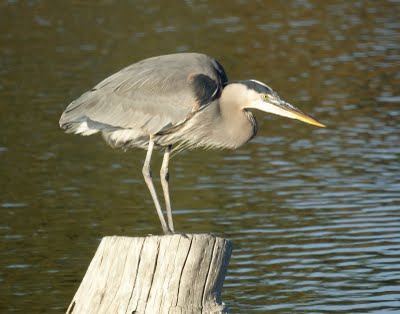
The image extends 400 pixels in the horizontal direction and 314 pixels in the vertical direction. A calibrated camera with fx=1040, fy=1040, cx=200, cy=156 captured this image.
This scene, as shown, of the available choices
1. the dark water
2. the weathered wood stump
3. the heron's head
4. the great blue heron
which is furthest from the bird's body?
the weathered wood stump

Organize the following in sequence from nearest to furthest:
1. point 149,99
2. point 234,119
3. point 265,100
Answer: point 265,100 → point 234,119 → point 149,99

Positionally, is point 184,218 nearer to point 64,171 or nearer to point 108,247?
point 64,171

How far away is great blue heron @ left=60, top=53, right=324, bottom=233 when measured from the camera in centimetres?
763

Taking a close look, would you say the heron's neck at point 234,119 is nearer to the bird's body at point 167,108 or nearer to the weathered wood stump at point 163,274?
the bird's body at point 167,108

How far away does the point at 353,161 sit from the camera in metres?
13.0

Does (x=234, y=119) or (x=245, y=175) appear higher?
(x=234, y=119)

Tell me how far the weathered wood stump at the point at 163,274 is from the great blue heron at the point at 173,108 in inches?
50.3

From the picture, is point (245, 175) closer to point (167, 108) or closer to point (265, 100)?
point (167, 108)

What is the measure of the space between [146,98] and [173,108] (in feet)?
1.02

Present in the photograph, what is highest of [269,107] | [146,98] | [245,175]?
[269,107]

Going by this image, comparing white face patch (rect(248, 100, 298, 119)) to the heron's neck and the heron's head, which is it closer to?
the heron's head

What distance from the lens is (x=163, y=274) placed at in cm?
596

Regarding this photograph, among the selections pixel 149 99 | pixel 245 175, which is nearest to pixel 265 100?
pixel 149 99

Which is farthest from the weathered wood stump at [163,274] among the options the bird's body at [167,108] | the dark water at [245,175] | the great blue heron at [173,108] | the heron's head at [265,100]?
the dark water at [245,175]
